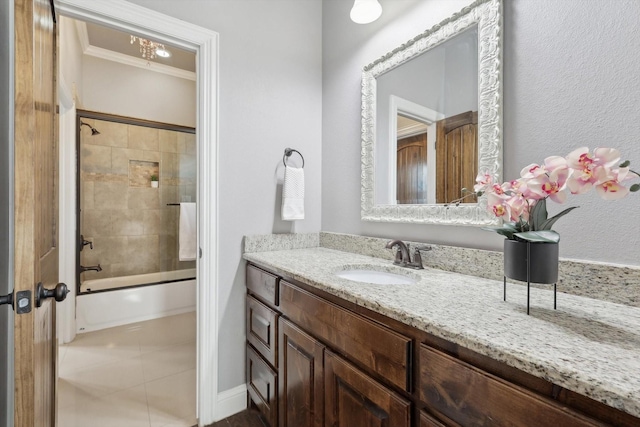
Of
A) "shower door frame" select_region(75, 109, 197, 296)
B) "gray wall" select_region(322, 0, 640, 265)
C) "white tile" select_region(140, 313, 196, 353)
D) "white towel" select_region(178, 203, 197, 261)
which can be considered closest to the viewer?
"gray wall" select_region(322, 0, 640, 265)

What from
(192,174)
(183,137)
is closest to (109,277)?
(192,174)

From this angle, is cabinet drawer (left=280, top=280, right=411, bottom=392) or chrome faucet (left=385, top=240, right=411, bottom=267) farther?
chrome faucet (left=385, top=240, right=411, bottom=267)

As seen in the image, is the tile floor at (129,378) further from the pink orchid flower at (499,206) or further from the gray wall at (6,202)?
the pink orchid flower at (499,206)

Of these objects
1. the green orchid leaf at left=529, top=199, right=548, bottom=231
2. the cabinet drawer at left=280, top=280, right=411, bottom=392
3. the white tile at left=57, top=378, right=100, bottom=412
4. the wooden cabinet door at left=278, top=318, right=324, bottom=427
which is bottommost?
the white tile at left=57, top=378, right=100, bottom=412

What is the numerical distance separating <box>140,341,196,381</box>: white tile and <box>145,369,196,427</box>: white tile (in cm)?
7

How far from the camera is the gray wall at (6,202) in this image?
2.04 feet

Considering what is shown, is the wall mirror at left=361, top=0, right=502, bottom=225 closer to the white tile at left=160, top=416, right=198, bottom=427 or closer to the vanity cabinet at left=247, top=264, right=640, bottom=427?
the vanity cabinet at left=247, top=264, right=640, bottom=427

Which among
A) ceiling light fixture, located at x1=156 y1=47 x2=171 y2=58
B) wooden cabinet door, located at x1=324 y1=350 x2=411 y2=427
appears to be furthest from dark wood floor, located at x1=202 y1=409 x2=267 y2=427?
ceiling light fixture, located at x1=156 y1=47 x2=171 y2=58

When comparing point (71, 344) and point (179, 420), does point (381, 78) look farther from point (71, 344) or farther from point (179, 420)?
point (71, 344)

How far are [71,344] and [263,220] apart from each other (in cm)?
210

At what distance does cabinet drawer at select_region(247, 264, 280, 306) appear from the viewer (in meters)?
1.35

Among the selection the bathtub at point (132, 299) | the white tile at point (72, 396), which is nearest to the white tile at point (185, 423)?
the white tile at point (72, 396)

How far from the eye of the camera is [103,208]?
312cm

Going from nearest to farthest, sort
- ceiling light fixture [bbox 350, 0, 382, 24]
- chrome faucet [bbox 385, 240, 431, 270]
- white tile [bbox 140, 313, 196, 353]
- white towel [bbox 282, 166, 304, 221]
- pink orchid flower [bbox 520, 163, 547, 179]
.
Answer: pink orchid flower [bbox 520, 163, 547, 179]
chrome faucet [bbox 385, 240, 431, 270]
ceiling light fixture [bbox 350, 0, 382, 24]
white towel [bbox 282, 166, 304, 221]
white tile [bbox 140, 313, 196, 353]
